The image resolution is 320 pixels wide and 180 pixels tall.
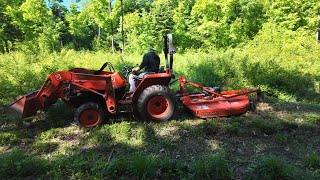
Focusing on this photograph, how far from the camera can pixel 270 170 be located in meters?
4.26

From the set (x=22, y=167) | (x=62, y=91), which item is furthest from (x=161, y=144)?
(x=62, y=91)

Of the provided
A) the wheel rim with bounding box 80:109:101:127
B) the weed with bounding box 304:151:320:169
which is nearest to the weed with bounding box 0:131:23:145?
the wheel rim with bounding box 80:109:101:127

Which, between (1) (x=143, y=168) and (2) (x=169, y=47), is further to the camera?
(2) (x=169, y=47)

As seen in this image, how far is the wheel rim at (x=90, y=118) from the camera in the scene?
6629 mm

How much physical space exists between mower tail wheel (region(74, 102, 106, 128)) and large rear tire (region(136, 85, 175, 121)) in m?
0.86

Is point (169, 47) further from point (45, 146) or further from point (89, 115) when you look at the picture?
point (45, 146)

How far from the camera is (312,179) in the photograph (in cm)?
411

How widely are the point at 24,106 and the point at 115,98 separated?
1884 millimetres

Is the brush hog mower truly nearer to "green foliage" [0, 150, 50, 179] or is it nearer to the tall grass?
"green foliage" [0, 150, 50, 179]

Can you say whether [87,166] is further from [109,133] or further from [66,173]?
[109,133]

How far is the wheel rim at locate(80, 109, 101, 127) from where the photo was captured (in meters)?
6.63

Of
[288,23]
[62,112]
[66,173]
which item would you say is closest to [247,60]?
[62,112]

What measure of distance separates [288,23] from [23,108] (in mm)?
23694

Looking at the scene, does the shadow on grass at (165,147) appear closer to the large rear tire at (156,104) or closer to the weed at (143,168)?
the weed at (143,168)
